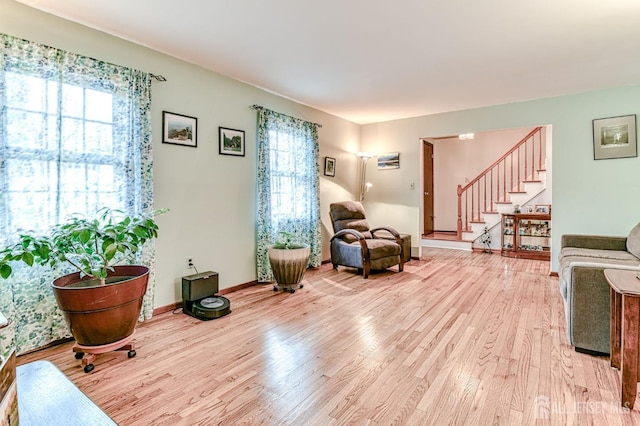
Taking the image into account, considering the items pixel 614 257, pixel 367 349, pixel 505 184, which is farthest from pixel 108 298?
pixel 505 184

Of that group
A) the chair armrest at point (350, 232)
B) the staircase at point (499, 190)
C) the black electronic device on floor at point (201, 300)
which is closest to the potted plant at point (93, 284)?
the black electronic device on floor at point (201, 300)

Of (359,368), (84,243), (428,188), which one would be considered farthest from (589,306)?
(428,188)

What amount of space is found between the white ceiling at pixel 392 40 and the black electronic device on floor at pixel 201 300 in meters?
2.00

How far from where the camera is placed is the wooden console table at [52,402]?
770mm

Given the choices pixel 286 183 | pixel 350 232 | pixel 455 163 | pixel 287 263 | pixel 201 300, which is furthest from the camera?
pixel 455 163

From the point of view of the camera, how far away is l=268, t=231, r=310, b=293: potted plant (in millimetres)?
3684

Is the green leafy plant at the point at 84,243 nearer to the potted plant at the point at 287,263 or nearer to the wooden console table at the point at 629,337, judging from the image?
the potted plant at the point at 287,263

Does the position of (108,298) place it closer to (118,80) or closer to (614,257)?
(118,80)

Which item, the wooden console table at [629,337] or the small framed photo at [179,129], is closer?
the wooden console table at [629,337]

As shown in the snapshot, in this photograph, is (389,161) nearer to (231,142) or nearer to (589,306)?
(231,142)

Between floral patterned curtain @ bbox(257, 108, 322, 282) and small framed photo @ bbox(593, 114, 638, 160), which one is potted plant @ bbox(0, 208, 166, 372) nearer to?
floral patterned curtain @ bbox(257, 108, 322, 282)

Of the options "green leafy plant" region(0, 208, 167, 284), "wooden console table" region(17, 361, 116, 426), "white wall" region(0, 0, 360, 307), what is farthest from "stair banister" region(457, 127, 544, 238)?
"wooden console table" region(17, 361, 116, 426)

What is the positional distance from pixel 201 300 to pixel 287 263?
3.28 feet

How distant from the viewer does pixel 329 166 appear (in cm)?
532
